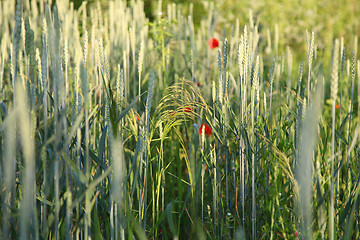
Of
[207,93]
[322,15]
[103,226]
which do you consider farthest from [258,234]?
[322,15]

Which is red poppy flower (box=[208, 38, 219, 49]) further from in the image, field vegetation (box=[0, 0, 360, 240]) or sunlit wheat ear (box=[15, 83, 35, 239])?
sunlit wheat ear (box=[15, 83, 35, 239])

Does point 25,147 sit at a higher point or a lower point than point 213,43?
lower

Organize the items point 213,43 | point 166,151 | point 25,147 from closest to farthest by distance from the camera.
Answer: point 25,147
point 166,151
point 213,43

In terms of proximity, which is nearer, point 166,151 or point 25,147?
point 25,147

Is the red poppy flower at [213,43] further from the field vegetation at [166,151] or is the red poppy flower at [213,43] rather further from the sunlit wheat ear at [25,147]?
the sunlit wheat ear at [25,147]

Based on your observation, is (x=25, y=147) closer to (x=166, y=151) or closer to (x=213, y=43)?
(x=166, y=151)

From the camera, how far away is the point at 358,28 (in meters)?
5.71

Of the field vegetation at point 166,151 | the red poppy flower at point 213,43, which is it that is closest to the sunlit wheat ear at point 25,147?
the field vegetation at point 166,151

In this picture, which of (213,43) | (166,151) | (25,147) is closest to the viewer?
(25,147)

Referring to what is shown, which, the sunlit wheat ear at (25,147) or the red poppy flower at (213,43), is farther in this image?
the red poppy flower at (213,43)

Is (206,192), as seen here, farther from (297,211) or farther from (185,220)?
(297,211)

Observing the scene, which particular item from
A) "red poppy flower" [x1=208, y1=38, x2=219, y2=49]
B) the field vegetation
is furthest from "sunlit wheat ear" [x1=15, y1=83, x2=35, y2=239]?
"red poppy flower" [x1=208, y1=38, x2=219, y2=49]

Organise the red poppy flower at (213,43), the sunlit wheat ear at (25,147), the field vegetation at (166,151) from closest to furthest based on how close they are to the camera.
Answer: the sunlit wheat ear at (25,147) → the field vegetation at (166,151) → the red poppy flower at (213,43)

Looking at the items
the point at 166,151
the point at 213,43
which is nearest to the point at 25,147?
the point at 166,151
